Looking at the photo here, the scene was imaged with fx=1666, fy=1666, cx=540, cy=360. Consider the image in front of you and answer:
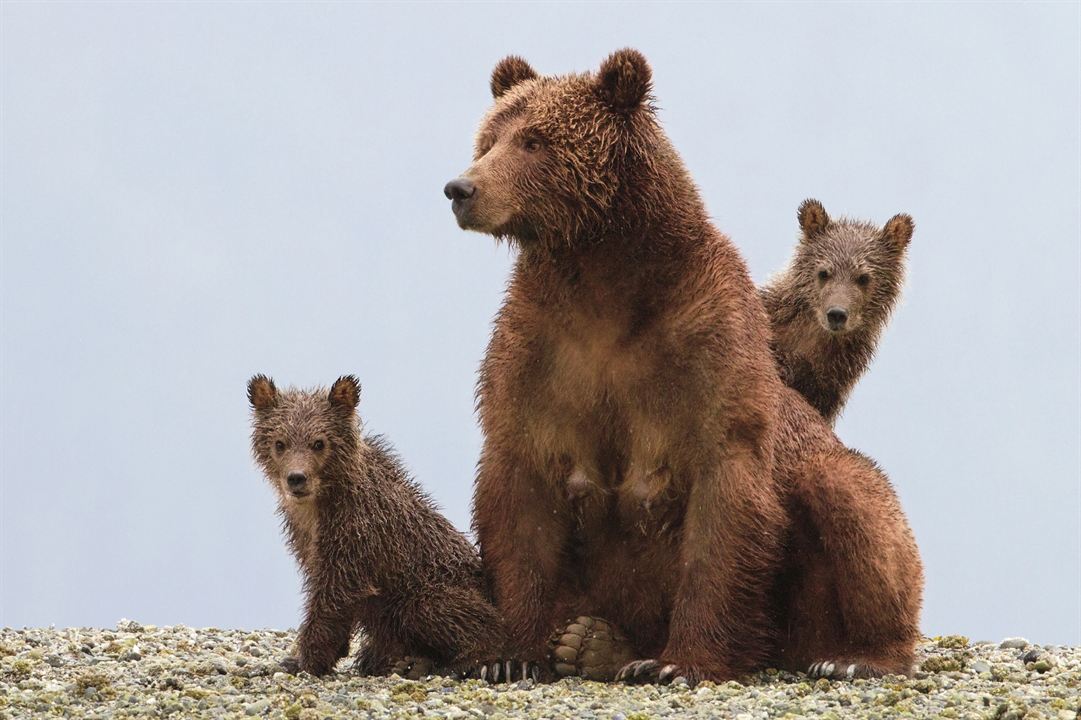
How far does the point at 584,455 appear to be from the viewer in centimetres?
872

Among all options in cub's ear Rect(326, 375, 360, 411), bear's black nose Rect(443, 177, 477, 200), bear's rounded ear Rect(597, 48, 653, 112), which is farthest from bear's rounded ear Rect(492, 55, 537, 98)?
cub's ear Rect(326, 375, 360, 411)

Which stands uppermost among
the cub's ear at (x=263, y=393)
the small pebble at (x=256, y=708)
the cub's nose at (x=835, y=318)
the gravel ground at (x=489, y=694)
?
the cub's nose at (x=835, y=318)

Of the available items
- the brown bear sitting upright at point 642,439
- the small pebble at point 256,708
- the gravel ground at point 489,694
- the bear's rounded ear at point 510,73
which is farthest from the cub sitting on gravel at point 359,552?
the bear's rounded ear at point 510,73

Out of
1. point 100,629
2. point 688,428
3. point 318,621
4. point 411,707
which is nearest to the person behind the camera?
point 411,707

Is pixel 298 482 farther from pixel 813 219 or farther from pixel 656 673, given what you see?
pixel 813 219

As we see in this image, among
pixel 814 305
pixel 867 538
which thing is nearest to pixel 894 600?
pixel 867 538

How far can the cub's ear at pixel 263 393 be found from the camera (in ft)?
31.6

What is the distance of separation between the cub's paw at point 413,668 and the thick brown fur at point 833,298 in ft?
11.7

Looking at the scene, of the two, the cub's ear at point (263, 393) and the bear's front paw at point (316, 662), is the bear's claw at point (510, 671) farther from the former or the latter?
the cub's ear at point (263, 393)

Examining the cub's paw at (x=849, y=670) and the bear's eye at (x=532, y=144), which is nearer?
the bear's eye at (x=532, y=144)

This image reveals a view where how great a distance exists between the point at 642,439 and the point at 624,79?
1851 millimetres

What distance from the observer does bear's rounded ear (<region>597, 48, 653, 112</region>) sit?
28.0 ft

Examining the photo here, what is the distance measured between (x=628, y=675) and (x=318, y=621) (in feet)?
5.86

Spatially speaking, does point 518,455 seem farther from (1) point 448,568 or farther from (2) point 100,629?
(2) point 100,629
